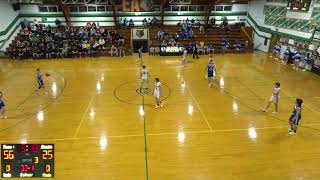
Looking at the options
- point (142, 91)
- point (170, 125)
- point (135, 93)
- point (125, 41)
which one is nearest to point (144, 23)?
point (125, 41)

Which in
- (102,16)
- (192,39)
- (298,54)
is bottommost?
(298,54)

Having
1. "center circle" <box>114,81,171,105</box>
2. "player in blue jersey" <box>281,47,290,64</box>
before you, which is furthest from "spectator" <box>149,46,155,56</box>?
"player in blue jersey" <box>281,47,290,64</box>

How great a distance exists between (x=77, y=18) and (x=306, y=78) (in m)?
22.7

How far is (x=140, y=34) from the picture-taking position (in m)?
27.7

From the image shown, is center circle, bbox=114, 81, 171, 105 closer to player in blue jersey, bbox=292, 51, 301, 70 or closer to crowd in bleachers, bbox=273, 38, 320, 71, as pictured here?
player in blue jersey, bbox=292, 51, 301, 70

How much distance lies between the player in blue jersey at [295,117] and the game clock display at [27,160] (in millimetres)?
8509

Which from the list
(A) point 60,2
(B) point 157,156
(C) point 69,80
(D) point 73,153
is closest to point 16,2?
(A) point 60,2

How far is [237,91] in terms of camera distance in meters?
15.1

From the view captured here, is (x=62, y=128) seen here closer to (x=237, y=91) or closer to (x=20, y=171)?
(x=20, y=171)

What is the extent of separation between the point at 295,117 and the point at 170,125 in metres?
4.80

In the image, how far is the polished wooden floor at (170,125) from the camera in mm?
8336

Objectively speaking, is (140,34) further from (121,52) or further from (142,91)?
(142,91)

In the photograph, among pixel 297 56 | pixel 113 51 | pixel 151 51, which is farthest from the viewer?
pixel 151 51

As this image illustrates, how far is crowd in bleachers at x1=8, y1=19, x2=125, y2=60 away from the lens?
24.4 m
